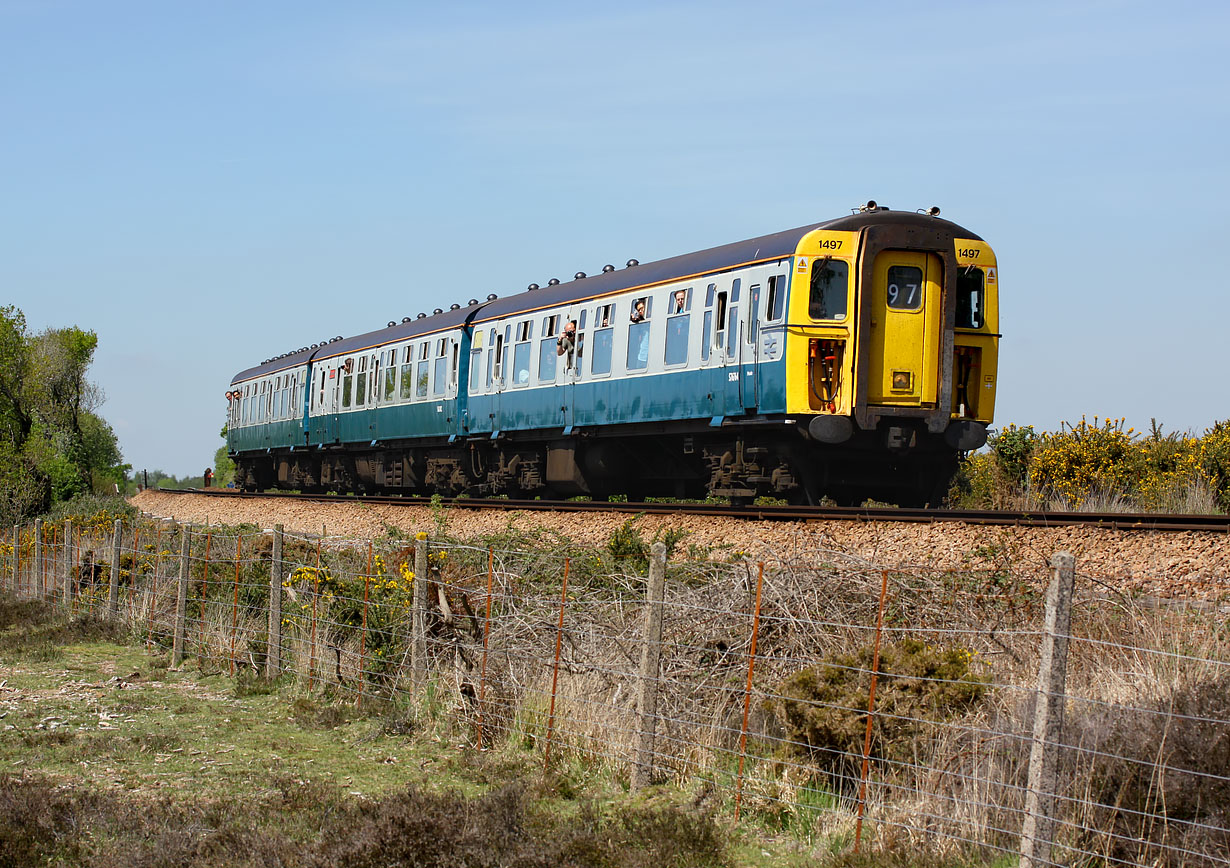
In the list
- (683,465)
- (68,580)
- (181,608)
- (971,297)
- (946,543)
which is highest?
(971,297)

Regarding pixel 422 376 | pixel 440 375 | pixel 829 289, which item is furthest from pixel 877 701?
pixel 422 376

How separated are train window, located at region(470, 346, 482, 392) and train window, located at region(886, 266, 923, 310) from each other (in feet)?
33.8

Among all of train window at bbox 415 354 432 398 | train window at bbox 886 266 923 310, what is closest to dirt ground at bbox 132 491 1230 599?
train window at bbox 886 266 923 310

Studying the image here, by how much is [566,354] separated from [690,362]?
400 centimetres

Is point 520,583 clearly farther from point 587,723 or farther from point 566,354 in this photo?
point 566,354

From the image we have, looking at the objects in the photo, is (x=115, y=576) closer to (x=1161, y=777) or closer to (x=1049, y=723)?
(x=1049, y=723)

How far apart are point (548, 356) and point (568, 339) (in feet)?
2.88

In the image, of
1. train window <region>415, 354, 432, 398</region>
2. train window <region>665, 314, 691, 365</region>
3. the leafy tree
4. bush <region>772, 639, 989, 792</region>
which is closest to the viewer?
bush <region>772, 639, 989, 792</region>

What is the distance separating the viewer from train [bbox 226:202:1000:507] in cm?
1506

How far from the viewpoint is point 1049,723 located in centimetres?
543

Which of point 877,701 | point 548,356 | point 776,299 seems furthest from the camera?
point 548,356

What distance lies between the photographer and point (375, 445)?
29.7 meters

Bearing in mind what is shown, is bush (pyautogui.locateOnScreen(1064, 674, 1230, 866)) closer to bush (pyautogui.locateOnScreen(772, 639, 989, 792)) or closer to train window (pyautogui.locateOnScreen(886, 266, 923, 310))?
bush (pyautogui.locateOnScreen(772, 639, 989, 792))

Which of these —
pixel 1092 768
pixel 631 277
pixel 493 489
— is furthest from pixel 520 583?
pixel 493 489
